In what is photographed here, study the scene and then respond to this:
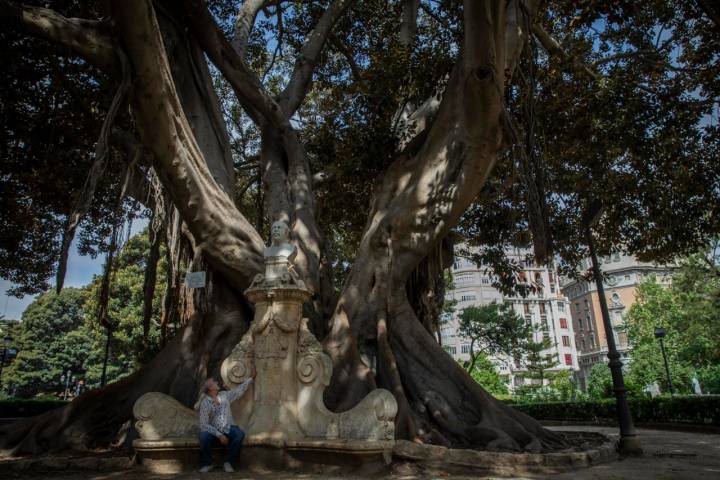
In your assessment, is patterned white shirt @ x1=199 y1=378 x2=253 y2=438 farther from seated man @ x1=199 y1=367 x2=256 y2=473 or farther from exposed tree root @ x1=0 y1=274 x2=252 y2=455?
exposed tree root @ x1=0 y1=274 x2=252 y2=455

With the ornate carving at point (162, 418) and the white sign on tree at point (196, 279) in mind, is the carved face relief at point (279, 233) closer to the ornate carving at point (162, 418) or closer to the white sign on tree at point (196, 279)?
the white sign on tree at point (196, 279)

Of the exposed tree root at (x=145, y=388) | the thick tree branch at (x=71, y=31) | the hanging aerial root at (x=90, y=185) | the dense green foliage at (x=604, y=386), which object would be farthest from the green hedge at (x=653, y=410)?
the thick tree branch at (x=71, y=31)

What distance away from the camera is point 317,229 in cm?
796

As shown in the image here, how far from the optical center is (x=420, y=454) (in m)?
4.85

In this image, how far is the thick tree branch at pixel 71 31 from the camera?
A: 5.57 metres

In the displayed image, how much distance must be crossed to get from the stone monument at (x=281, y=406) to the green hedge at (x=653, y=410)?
868 cm

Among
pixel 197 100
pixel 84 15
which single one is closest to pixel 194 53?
pixel 197 100

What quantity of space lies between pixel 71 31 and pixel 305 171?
375 cm

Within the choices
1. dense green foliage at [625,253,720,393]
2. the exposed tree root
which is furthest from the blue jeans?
dense green foliage at [625,253,720,393]

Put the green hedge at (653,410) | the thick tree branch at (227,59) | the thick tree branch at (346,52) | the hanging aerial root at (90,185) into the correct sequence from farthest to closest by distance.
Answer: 1. the thick tree branch at (346,52)
2. the green hedge at (653,410)
3. the thick tree branch at (227,59)
4. the hanging aerial root at (90,185)

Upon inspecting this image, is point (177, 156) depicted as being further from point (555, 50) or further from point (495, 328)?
point (495, 328)

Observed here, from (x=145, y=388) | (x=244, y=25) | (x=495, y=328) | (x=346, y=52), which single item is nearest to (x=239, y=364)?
(x=145, y=388)

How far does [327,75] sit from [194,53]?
4812 mm

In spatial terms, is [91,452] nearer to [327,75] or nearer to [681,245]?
[327,75]
